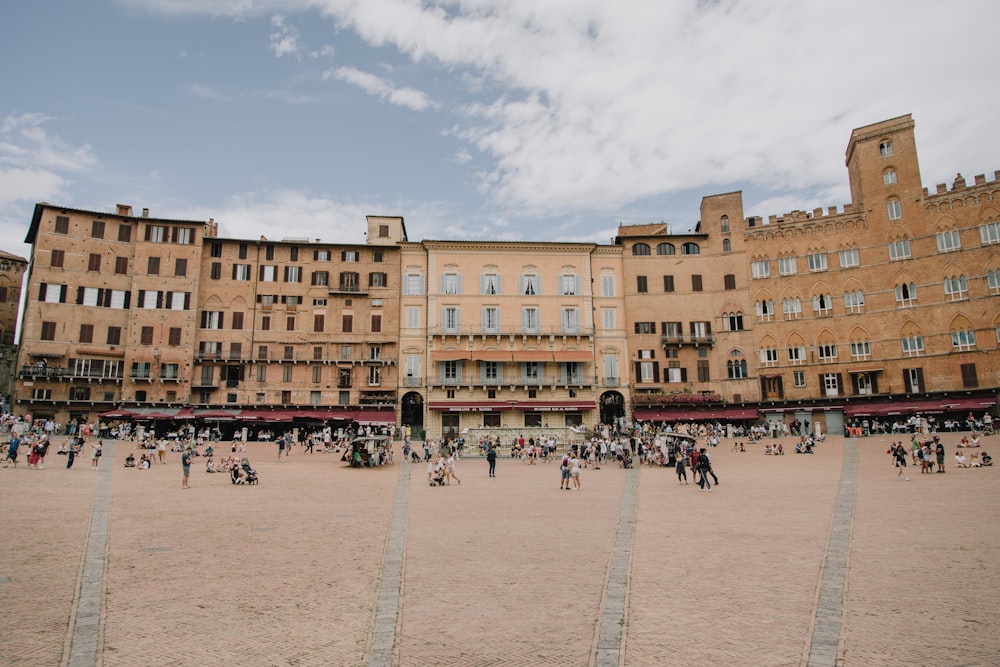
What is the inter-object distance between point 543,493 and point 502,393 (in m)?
30.3

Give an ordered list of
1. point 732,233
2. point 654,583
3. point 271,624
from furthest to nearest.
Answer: point 732,233
point 654,583
point 271,624

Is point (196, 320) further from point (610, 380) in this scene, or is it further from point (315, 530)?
point (315, 530)

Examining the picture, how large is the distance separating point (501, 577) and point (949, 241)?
5198 centimetres

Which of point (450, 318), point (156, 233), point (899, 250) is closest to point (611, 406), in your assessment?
point (450, 318)

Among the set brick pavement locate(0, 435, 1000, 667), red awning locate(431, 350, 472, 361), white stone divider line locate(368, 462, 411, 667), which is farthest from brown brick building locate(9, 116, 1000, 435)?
white stone divider line locate(368, 462, 411, 667)

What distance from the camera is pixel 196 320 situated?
51750 mm

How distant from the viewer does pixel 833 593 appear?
33.2 ft

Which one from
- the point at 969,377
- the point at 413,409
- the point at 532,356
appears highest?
the point at 532,356

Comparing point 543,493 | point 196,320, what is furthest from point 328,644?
point 196,320

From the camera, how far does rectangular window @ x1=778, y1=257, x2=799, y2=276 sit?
54406mm

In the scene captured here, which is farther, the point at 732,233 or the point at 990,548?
the point at 732,233

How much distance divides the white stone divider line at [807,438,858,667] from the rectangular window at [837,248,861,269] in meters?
39.8

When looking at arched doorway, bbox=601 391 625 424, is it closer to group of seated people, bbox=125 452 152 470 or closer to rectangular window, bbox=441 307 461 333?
rectangular window, bbox=441 307 461 333

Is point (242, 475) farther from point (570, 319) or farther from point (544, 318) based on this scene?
point (570, 319)
